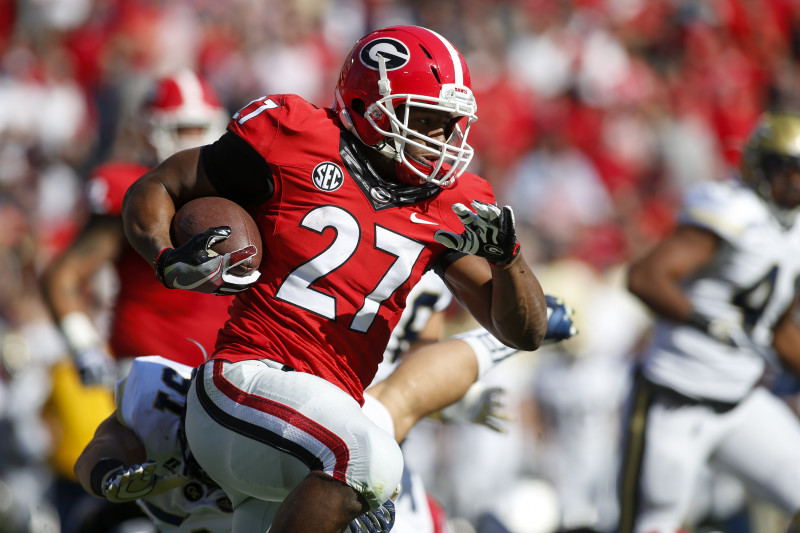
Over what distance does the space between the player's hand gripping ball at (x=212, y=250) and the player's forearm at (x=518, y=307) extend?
65cm

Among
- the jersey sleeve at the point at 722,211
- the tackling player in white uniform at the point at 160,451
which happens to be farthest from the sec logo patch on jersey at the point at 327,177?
the jersey sleeve at the point at 722,211

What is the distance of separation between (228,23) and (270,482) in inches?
356

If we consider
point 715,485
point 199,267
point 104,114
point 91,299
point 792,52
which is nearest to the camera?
point 199,267

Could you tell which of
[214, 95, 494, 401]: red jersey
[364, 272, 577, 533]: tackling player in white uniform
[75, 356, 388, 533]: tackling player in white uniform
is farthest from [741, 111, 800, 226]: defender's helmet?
[75, 356, 388, 533]: tackling player in white uniform

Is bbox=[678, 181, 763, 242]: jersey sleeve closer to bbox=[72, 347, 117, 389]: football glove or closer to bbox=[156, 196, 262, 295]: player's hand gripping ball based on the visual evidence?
bbox=[72, 347, 117, 389]: football glove

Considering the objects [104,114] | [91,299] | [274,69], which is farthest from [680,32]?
[91,299]

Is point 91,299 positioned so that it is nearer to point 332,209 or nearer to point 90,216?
point 90,216

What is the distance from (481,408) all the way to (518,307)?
118cm

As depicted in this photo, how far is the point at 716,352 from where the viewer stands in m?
5.06

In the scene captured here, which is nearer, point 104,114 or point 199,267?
point 199,267

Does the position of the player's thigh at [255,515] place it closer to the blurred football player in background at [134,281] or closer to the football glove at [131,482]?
the football glove at [131,482]

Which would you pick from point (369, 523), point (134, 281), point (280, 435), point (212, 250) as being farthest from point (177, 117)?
point (369, 523)

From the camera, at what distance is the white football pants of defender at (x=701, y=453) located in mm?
4895

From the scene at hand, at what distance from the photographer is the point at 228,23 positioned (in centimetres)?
1113
